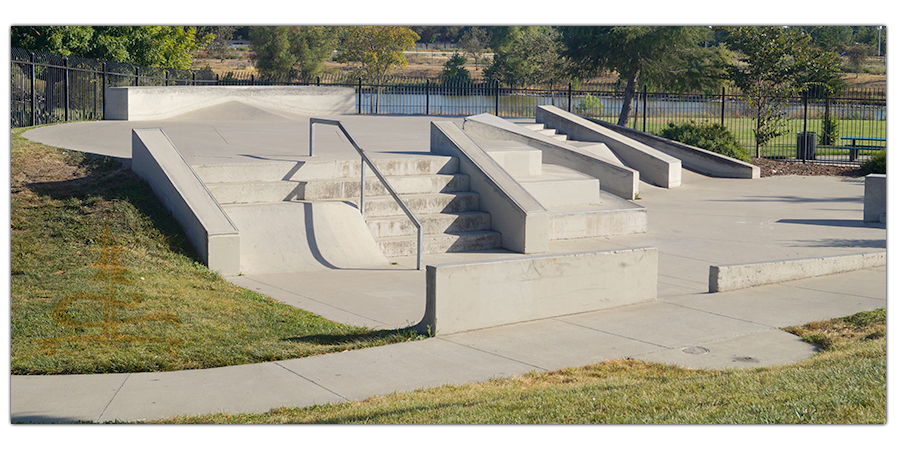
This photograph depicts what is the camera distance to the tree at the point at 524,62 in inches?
1147

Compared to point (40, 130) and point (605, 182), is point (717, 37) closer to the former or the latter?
point (605, 182)

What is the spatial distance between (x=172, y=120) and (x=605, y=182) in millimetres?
10520

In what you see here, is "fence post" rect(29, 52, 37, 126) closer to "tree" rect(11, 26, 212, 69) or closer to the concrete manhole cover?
"tree" rect(11, 26, 212, 69)

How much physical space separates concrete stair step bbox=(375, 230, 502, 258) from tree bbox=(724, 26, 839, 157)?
1526cm

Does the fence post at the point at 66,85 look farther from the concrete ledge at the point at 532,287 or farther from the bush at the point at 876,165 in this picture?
the bush at the point at 876,165

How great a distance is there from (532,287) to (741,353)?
1.93 m

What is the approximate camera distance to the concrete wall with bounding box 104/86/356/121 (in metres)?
19.6

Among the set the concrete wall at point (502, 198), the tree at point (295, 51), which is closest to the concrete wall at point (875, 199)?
the concrete wall at point (502, 198)

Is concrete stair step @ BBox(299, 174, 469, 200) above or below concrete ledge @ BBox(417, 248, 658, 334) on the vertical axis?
above

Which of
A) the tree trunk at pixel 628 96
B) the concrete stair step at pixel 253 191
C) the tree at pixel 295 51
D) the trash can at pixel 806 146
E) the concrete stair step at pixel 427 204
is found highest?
the tree at pixel 295 51

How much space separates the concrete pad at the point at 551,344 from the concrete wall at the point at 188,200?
3402 millimetres

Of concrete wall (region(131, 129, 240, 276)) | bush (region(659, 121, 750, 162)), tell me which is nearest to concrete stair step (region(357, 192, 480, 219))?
concrete wall (region(131, 129, 240, 276))

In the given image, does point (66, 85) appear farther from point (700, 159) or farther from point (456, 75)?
point (700, 159)

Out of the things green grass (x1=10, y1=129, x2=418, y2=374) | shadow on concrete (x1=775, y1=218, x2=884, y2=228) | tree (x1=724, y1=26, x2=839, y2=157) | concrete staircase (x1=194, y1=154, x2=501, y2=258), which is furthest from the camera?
tree (x1=724, y1=26, x2=839, y2=157)
